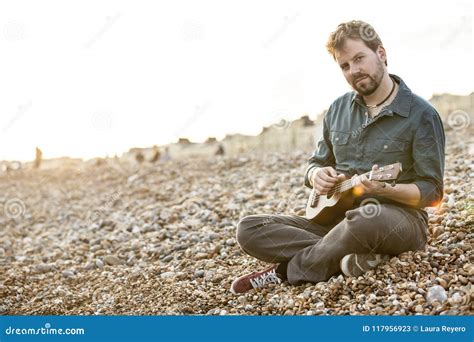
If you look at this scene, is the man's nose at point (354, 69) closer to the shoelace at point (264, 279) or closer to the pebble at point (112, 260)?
the shoelace at point (264, 279)

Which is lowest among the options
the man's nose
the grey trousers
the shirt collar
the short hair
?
the grey trousers

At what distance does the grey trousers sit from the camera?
3447 millimetres

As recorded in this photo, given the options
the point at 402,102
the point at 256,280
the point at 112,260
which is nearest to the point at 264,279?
the point at 256,280

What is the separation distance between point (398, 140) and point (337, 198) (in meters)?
0.51

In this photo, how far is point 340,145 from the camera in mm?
3918

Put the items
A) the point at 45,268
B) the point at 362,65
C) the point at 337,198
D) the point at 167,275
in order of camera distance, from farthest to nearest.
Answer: the point at 45,268
the point at 167,275
the point at 337,198
the point at 362,65

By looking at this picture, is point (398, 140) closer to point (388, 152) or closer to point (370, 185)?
point (388, 152)

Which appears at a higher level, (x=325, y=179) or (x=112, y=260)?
(x=325, y=179)

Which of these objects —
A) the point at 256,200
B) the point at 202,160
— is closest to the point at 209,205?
the point at 256,200

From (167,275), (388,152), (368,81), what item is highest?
(368,81)

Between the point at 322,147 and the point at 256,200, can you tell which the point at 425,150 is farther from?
the point at 256,200

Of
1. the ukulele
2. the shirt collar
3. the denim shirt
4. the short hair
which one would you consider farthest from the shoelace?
the short hair

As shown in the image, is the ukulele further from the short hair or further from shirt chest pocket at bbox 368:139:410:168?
the short hair

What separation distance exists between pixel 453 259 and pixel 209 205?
11.8 ft
